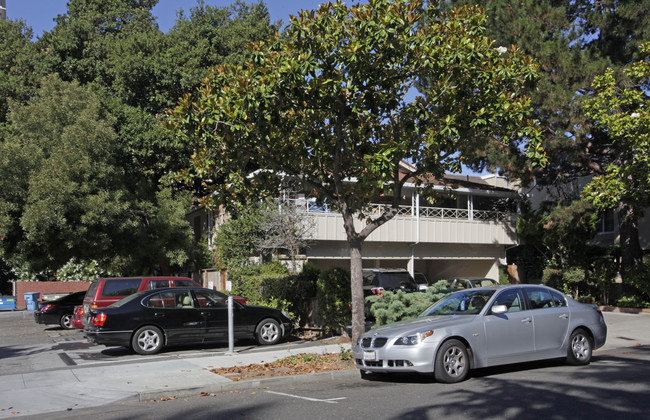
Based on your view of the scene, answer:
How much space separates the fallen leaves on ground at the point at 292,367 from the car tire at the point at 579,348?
3.78 m

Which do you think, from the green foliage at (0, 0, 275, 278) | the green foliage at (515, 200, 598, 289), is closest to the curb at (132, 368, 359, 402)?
the green foliage at (0, 0, 275, 278)

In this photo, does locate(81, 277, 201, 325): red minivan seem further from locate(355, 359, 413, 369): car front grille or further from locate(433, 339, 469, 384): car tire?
locate(433, 339, 469, 384): car tire

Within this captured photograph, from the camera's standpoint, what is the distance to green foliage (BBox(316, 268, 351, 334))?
14.8m

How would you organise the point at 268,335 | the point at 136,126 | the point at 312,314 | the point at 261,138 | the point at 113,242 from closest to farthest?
the point at 261,138 < the point at 268,335 < the point at 312,314 < the point at 113,242 < the point at 136,126

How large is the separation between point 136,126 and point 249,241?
24.9ft

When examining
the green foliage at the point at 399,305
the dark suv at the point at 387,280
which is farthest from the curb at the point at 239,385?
the dark suv at the point at 387,280

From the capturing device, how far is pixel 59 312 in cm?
1991

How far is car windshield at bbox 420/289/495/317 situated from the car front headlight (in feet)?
3.62

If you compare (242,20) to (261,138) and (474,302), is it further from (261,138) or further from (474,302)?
(474,302)

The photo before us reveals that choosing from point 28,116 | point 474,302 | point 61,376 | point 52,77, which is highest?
point 52,77

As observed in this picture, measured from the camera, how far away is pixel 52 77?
23.8 metres

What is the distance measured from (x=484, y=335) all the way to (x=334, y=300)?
20.1 ft

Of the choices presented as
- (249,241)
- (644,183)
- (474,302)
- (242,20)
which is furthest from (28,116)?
(644,183)

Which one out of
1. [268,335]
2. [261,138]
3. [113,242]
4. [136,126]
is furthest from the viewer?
[136,126]
